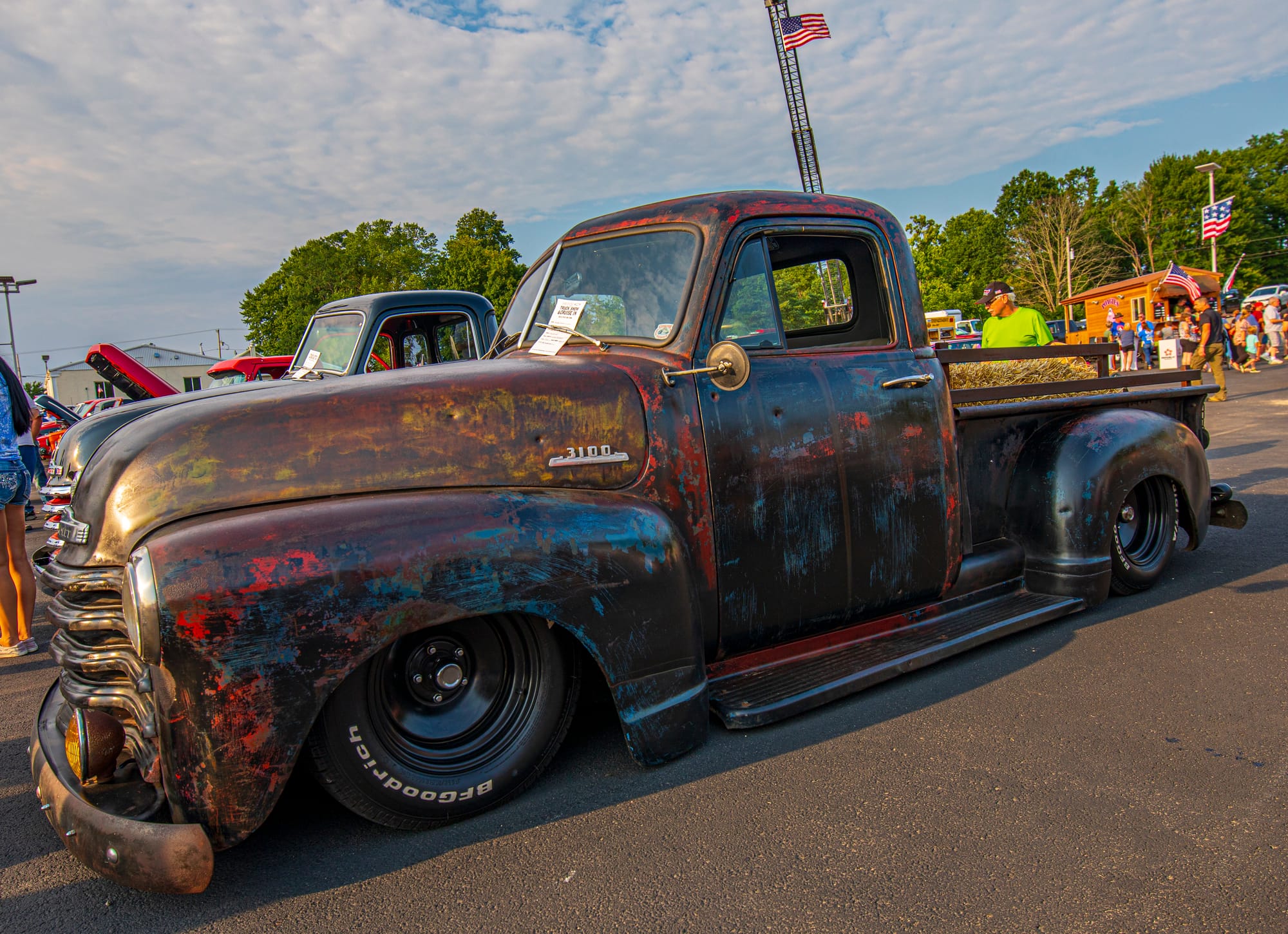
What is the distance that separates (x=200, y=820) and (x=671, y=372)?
1847 mm

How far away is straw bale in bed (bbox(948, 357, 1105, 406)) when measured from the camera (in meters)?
4.50

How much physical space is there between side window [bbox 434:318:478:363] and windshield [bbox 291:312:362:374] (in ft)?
2.19

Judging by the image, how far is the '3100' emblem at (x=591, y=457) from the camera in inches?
98.9

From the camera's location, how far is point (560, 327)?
3.15m

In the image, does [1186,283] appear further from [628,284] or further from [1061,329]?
[1061,329]

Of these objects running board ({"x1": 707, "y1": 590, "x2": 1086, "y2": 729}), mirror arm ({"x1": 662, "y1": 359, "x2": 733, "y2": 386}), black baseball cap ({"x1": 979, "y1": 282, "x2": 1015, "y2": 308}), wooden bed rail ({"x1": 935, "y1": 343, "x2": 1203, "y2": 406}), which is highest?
black baseball cap ({"x1": 979, "y1": 282, "x2": 1015, "y2": 308})

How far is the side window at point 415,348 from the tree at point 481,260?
123ft

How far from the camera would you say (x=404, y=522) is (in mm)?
2170

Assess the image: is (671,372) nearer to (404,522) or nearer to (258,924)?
(404,522)

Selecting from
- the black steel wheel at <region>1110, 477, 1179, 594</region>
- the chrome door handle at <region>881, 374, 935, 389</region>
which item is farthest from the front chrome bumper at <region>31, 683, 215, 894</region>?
the black steel wheel at <region>1110, 477, 1179, 594</region>

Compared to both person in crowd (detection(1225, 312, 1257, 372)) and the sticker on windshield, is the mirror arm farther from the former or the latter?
person in crowd (detection(1225, 312, 1257, 372))

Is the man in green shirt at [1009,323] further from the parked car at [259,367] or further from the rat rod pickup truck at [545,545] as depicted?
the parked car at [259,367]

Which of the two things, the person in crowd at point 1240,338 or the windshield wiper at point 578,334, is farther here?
the person in crowd at point 1240,338

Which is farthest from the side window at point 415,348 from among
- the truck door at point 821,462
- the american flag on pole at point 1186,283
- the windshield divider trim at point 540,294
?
the american flag on pole at point 1186,283
